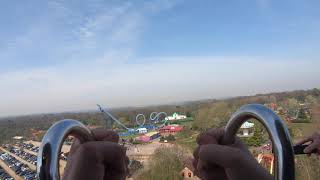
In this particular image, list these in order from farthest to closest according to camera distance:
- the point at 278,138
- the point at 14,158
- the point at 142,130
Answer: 1. the point at 142,130
2. the point at 14,158
3. the point at 278,138

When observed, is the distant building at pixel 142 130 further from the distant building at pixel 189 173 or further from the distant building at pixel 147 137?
the distant building at pixel 189 173

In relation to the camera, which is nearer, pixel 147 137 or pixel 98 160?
pixel 98 160

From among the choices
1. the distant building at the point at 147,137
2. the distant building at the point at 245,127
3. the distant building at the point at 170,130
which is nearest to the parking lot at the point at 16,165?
the distant building at the point at 147,137

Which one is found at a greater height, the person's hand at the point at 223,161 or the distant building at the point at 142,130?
the person's hand at the point at 223,161

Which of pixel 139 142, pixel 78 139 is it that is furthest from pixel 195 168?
pixel 139 142

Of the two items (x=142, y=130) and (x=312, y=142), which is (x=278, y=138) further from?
(x=142, y=130)

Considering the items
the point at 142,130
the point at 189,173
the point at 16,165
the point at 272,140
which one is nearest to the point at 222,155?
the point at 272,140

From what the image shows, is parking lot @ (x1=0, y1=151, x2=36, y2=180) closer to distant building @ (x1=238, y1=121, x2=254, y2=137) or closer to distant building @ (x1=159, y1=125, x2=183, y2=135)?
distant building @ (x1=159, y1=125, x2=183, y2=135)
